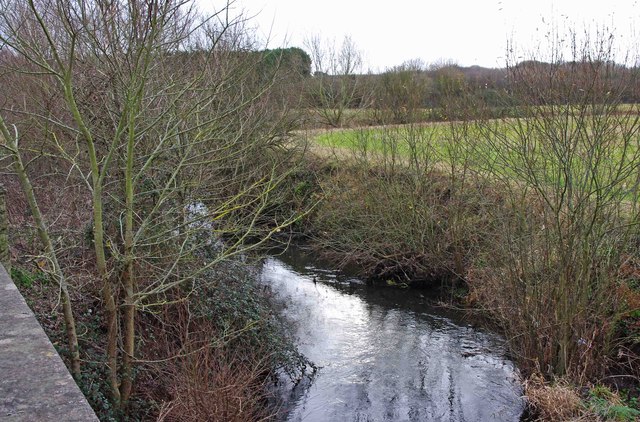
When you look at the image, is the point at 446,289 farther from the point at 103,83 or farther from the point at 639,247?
the point at 103,83

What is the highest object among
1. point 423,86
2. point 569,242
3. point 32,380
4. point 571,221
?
point 423,86

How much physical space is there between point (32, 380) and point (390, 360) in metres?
7.74

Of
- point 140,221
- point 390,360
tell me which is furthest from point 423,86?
point 140,221

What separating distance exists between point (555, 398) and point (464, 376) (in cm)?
212

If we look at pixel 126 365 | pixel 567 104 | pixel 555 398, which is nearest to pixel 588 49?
pixel 567 104

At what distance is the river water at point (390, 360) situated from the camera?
8.32m

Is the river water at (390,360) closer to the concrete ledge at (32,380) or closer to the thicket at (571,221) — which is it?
the thicket at (571,221)

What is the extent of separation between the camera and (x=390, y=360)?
390 inches

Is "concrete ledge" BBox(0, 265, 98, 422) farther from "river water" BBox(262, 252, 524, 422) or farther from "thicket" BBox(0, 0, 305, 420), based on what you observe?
"river water" BBox(262, 252, 524, 422)

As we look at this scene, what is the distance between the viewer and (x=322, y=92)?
21109mm

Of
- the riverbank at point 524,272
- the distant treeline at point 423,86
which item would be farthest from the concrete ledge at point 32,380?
the distant treeline at point 423,86

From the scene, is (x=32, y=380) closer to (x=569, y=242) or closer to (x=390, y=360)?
(x=569, y=242)

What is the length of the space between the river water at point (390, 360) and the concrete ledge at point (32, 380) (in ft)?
17.2

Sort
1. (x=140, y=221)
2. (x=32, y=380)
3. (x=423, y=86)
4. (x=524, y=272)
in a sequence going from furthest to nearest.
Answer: (x=423, y=86)
(x=524, y=272)
(x=140, y=221)
(x=32, y=380)
